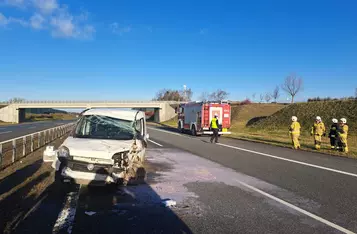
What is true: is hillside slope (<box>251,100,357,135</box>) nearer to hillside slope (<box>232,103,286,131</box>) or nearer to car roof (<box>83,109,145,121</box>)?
hillside slope (<box>232,103,286,131</box>)

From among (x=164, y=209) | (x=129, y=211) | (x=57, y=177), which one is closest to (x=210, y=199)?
(x=164, y=209)

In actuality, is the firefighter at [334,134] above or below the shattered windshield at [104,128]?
below

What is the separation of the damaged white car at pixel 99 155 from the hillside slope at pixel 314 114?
24046 mm

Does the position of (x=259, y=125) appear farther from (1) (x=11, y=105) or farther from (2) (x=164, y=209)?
(1) (x=11, y=105)

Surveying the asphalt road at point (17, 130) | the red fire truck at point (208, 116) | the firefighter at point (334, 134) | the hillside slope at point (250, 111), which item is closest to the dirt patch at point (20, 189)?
the asphalt road at point (17, 130)

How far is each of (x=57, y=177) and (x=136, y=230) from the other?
9.79 feet

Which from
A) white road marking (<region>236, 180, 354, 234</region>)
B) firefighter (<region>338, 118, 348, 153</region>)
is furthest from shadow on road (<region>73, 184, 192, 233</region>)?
firefighter (<region>338, 118, 348, 153</region>)

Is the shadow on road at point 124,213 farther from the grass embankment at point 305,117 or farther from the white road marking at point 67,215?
the grass embankment at point 305,117

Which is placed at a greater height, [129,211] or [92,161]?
[92,161]

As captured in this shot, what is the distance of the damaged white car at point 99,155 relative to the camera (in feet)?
21.5

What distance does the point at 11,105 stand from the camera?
3056 inches

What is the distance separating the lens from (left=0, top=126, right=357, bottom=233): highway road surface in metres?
4.74

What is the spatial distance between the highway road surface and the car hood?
0.84 metres

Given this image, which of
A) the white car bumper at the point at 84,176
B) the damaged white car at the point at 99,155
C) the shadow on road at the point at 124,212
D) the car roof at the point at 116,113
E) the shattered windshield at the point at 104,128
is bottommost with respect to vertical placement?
the shadow on road at the point at 124,212
